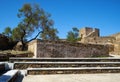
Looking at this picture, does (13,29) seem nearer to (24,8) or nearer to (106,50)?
(24,8)

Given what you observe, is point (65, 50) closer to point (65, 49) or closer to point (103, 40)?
point (65, 49)

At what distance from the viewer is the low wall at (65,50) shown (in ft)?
48.5

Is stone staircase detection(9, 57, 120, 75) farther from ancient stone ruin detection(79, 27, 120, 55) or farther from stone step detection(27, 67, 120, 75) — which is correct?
ancient stone ruin detection(79, 27, 120, 55)

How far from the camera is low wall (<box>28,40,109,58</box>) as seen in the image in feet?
48.5

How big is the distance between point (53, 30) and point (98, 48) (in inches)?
473

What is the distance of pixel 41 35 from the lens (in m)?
27.6

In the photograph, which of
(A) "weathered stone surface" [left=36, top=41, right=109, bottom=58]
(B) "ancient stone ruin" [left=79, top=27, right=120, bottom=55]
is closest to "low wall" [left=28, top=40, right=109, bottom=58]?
(A) "weathered stone surface" [left=36, top=41, right=109, bottom=58]

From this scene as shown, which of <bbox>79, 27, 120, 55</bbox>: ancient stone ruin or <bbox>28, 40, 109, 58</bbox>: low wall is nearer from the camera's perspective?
<bbox>28, 40, 109, 58</bbox>: low wall

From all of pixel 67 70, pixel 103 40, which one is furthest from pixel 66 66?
pixel 103 40

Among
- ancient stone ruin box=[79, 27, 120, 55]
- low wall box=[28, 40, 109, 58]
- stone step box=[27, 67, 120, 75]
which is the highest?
ancient stone ruin box=[79, 27, 120, 55]

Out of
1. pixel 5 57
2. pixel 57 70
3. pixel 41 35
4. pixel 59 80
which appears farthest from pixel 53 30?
pixel 59 80

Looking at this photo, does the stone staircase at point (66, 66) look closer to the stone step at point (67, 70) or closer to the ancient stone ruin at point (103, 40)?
the stone step at point (67, 70)

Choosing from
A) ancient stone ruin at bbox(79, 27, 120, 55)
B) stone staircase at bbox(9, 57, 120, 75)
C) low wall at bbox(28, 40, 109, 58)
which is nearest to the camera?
stone staircase at bbox(9, 57, 120, 75)

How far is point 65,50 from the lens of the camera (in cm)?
1534
